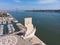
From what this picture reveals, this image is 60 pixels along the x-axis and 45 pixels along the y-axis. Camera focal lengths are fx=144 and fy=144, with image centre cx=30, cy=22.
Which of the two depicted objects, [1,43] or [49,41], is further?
[49,41]

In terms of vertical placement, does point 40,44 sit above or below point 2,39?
below

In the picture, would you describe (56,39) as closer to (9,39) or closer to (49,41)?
(49,41)

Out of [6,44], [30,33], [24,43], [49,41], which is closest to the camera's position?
[6,44]

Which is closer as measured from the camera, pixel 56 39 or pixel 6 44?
pixel 6 44

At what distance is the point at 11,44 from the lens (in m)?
5.01

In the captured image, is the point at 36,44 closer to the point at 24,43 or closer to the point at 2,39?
the point at 24,43

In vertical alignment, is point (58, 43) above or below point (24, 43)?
below

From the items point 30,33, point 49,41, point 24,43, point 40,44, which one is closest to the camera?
point 24,43

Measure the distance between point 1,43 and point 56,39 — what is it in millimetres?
4606

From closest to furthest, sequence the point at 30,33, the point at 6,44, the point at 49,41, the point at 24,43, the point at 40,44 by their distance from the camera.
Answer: the point at 6,44 → the point at 24,43 → the point at 40,44 → the point at 30,33 → the point at 49,41

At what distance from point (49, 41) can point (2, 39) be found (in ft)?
12.4

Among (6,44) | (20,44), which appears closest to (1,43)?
(6,44)

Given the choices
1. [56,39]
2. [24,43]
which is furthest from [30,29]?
Result: [24,43]

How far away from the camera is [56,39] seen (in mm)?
8844
